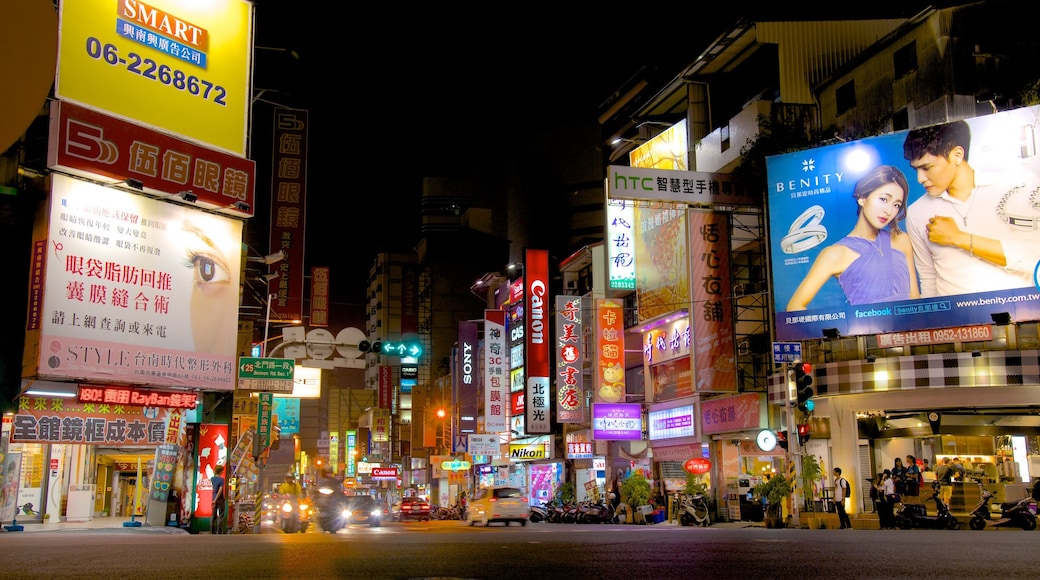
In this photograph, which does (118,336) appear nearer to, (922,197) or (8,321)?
(8,321)

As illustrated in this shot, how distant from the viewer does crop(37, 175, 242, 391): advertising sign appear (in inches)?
810

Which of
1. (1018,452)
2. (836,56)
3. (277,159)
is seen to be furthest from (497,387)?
(1018,452)

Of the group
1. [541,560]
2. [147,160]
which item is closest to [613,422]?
[147,160]

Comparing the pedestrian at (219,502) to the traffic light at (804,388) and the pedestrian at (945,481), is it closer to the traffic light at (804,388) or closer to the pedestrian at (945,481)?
the traffic light at (804,388)

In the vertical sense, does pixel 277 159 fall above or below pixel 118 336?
above

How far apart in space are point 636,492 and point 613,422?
5.62 m

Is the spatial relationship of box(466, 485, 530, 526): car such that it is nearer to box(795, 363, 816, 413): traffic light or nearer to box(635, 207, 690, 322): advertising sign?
box(635, 207, 690, 322): advertising sign

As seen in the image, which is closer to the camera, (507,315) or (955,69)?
(955,69)

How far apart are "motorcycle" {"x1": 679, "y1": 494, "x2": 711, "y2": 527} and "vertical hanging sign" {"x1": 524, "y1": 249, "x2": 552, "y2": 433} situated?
16.4m

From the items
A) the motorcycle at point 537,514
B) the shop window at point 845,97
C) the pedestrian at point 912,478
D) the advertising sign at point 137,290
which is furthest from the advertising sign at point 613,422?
the advertising sign at point 137,290

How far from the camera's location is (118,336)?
21.6 meters

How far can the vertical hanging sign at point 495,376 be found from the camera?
173 ft

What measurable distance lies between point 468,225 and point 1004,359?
70.8m

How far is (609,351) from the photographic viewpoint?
38.6 meters
